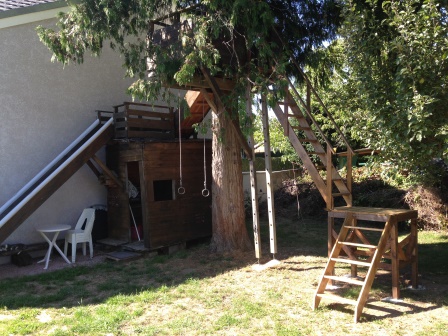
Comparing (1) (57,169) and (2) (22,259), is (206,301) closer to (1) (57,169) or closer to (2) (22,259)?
(1) (57,169)

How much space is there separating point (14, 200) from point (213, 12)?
5446 mm

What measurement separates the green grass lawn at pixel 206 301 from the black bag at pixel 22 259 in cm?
126

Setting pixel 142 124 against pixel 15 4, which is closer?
pixel 15 4

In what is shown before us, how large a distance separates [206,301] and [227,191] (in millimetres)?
3261

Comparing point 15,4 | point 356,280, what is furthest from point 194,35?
point 15,4

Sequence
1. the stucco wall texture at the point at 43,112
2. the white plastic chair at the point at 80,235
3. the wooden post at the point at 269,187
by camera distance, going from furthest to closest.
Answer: the stucco wall texture at the point at 43,112 → the white plastic chair at the point at 80,235 → the wooden post at the point at 269,187

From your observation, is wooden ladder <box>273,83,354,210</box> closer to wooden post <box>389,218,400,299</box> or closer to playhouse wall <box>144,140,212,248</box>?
wooden post <box>389,218,400,299</box>

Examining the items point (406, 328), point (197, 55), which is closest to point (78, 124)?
point (197, 55)

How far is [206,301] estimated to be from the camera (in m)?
6.00

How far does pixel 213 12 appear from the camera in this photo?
7.32 metres

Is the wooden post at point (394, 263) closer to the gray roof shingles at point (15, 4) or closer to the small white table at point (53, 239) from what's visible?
the small white table at point (53, 239)

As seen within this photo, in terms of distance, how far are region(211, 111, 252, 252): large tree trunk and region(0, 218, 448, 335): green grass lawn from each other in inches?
17.3

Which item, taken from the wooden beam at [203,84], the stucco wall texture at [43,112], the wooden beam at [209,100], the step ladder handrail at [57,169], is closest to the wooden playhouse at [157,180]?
the step ladder handrail at [57,169]

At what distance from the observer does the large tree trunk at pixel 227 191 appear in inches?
351
